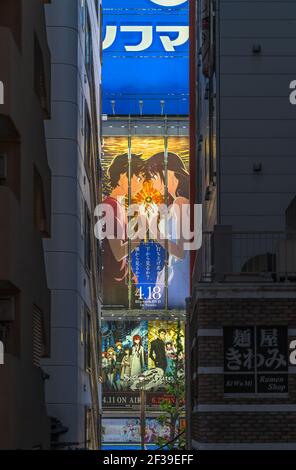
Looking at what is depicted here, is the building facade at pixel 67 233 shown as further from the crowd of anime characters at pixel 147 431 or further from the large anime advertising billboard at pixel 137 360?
the large anime advertising billboard at pixel 137 360

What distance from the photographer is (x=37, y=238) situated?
26.0m

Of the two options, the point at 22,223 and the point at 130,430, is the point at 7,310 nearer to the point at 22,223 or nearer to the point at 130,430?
the point at 22,223

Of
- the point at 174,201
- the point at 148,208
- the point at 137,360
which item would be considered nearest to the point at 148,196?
the point at 148,208

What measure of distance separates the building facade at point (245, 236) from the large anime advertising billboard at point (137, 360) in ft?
176

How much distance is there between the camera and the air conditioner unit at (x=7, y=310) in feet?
73.0

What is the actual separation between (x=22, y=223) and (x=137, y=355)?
242 feet

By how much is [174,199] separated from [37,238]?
74.0m

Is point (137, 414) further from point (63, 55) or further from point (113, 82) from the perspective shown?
point (63, 55)

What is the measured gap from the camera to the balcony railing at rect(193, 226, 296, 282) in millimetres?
27219

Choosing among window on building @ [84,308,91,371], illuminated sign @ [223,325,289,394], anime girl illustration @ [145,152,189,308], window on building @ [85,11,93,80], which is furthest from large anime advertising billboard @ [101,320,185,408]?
illuminated sign @ [223,325,289,394]

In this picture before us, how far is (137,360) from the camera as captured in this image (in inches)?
3799

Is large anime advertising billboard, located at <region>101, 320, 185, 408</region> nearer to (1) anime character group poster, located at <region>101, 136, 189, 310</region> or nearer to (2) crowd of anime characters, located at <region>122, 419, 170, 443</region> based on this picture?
(2) crowd of anime characters, located at <region>122, 419, 170, 443</region>

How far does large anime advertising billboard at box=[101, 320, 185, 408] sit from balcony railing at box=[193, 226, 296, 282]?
65.5 meters

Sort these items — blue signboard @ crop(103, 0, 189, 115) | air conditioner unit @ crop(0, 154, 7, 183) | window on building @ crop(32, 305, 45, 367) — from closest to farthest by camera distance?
air conditioner unit @ crop(0, 154, 7, 183) → window on building @ crop(32, 305, 45, 367) → blue signboard @ crop(103, 0, 189, 115)
